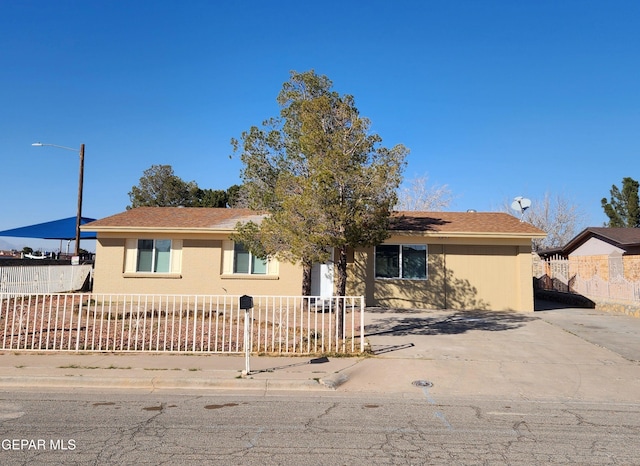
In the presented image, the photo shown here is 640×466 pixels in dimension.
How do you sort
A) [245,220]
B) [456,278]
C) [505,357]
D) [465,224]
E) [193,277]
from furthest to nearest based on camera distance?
1. [245,220]
2. [465,224]
3. [193,277]
4. [456,278]
5. [505,357]

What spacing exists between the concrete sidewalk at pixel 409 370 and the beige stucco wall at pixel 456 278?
520 cm

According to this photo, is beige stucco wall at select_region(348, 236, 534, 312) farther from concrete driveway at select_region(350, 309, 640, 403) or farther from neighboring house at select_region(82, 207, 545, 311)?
concrete driveway at select_region(350, 309, 640, 403)

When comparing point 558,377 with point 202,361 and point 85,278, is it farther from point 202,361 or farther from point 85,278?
point 85,278

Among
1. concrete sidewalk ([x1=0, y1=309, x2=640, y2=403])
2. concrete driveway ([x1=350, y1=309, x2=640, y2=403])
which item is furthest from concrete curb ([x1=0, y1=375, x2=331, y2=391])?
concrete driveway ([x1=350, y1=309, x2=640, y2=403])

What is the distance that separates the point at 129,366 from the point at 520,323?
1080 centimetres

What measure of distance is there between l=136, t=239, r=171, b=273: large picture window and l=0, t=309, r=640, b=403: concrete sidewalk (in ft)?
27.9

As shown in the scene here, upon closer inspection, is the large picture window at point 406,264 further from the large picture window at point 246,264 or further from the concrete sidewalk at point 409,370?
the concrete sidewalk at point 409,370

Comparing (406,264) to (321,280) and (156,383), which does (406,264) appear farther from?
(156,383)

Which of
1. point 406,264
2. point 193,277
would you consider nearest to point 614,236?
point 406,264

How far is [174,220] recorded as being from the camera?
17.5 meters

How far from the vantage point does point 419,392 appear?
6742mm

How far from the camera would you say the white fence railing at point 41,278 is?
16531 mm

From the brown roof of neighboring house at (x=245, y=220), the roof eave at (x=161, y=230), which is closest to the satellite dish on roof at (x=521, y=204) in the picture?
the brown roof of neighboring house at (x=245, y=220)

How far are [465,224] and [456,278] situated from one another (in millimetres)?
2237
